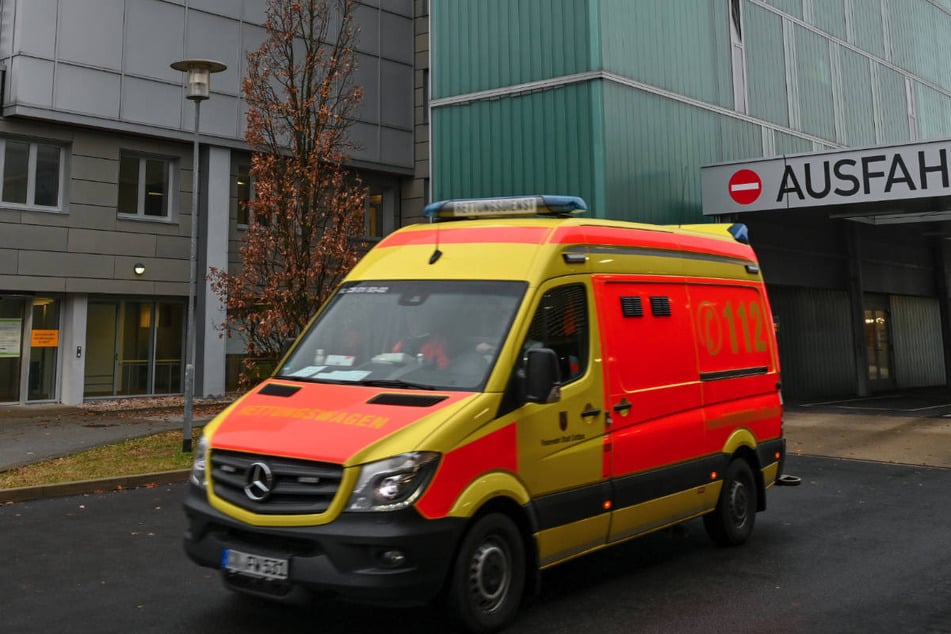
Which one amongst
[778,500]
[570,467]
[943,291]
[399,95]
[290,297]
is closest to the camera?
[570,467]

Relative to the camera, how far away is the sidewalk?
12.6 meters

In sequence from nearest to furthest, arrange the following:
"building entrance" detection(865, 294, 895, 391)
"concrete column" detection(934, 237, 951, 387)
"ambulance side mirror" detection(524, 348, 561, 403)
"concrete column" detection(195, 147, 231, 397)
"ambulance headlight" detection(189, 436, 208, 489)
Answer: "ambulance side mirror" detection(524, 348, 561, 403) < "ambulance headlight" detection(189, 436, 208, 489) < "concrete column" detection(195, 147, 231, 397) < "building entrance" detection(865, 294, 895, 391) < "concrete column" detection(934, 237, 951, 387)

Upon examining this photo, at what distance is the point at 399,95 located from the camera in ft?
87.3

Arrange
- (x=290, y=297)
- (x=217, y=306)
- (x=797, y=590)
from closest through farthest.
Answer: (x=797, y=590) → (x=290, y=297) → (x=217, y=306)

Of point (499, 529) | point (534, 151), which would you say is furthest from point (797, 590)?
point (534, 151)

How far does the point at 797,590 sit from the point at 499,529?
7.71ft

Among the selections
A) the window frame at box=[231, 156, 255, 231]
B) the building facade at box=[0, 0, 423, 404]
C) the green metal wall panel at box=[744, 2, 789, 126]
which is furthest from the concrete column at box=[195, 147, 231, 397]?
the green metal wall panel at box=[744, 2, 789, 126]

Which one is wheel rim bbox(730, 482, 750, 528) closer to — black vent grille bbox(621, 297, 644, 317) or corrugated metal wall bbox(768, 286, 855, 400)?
black vent grille bbox(621, 297, 644, 317)

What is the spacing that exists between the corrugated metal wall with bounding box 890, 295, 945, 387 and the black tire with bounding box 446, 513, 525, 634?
28377mm

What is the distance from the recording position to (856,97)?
85.6 ft

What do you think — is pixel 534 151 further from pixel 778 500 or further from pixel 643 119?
pixel 778 500

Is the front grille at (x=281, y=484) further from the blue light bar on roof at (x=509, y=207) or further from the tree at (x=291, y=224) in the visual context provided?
the tree at (x=291, y=224)

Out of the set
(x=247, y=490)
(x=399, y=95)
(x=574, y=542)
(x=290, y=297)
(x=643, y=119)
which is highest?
(x=399, y=95)

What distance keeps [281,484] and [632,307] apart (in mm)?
2849
